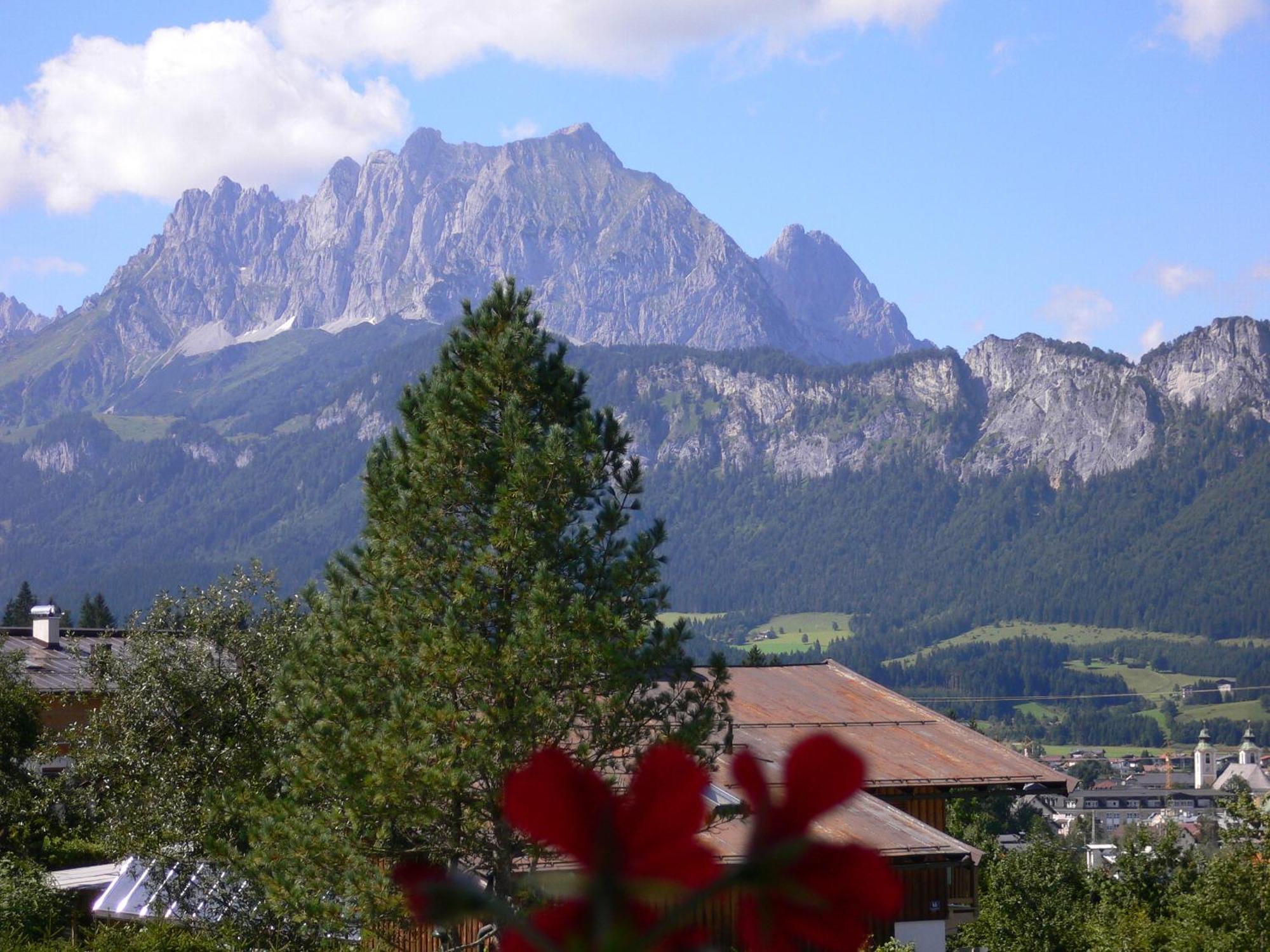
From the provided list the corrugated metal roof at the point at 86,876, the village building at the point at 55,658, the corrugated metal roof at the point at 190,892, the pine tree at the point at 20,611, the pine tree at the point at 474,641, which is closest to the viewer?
the pine tree at the point at 474,641

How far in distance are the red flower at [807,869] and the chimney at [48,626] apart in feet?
176

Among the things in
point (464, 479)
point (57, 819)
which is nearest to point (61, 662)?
point (57, 819)

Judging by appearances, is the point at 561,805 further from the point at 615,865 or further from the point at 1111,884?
the point at 1111,884

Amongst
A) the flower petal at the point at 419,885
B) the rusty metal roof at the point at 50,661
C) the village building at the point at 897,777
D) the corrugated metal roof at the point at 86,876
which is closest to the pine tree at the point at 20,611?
the rusty metal roof at the point at 50,661

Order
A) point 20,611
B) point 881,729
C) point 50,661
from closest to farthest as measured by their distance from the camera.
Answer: point 881,729 < point 50,661 < point 20,611

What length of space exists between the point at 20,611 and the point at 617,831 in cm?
12089

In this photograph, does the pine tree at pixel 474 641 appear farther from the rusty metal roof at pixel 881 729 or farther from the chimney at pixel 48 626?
the chimney at pixel 48 626

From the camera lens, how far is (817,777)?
1379mm

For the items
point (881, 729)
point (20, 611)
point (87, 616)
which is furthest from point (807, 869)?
point (20, 611)

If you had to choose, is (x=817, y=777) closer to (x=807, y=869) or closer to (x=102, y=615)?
(x=807, y=869)

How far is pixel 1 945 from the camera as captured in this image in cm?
1922

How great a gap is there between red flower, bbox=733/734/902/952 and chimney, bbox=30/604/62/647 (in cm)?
5370

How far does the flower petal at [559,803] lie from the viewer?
1334 millimetres

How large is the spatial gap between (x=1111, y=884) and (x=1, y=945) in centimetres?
2907
